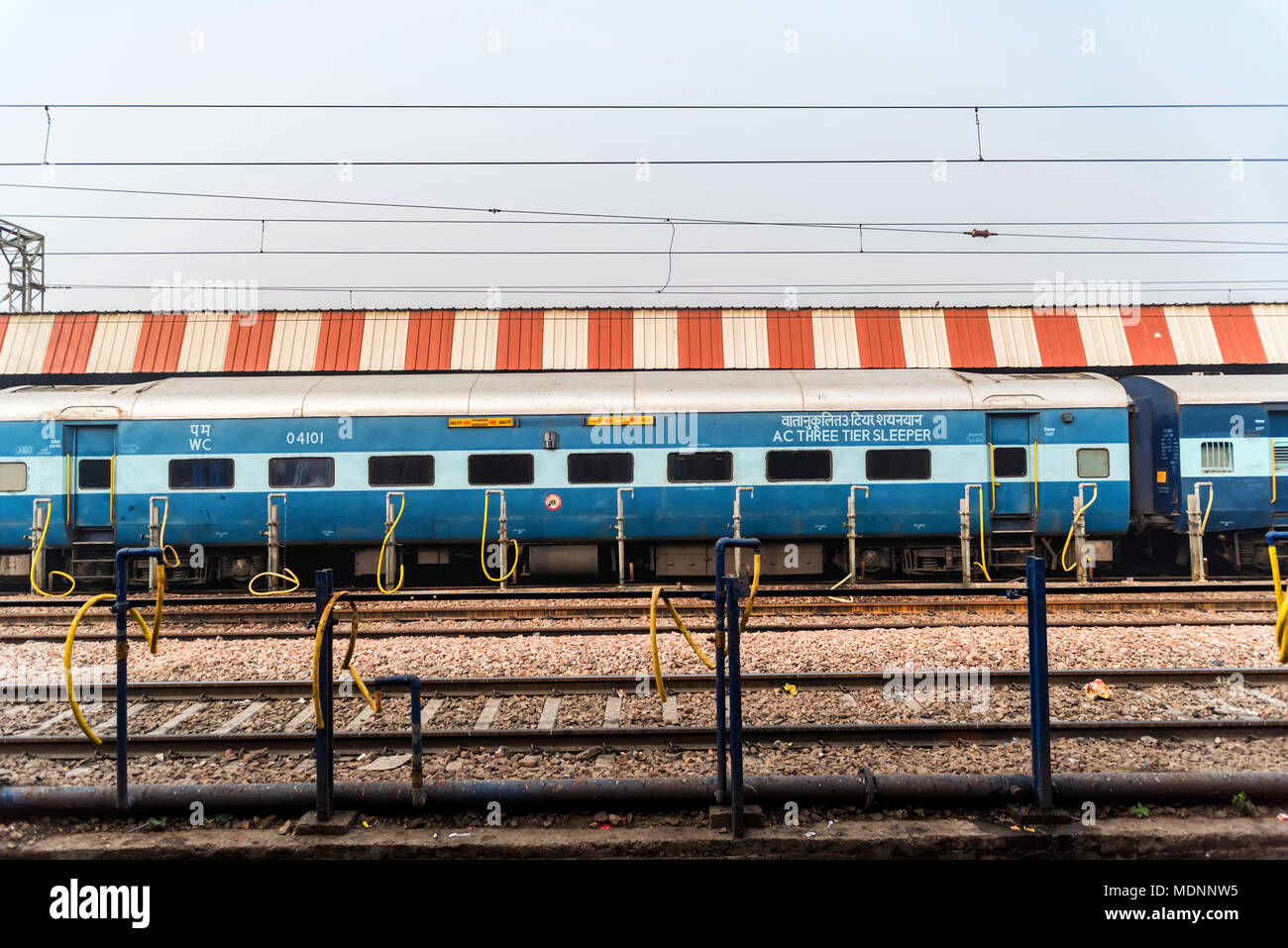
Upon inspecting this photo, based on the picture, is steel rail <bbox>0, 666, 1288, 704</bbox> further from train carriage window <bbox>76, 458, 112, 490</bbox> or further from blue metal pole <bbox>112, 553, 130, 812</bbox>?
train carriage window <bbox>76, 458, 112, 490</bbox>

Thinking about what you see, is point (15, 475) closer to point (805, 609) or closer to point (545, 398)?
point (545, 398)

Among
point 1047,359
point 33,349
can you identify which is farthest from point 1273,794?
point 33,349

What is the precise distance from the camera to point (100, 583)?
46.4 ft

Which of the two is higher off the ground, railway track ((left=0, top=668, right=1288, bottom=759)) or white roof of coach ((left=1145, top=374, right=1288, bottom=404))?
white roof of coach ((left=1145, top=374, right=1288, bottom=404))

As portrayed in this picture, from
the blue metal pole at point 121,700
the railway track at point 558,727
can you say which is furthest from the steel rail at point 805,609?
the blue metal pole at point 121,700

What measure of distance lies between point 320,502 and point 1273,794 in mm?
12587

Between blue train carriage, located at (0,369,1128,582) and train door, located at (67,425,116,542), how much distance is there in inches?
1.1

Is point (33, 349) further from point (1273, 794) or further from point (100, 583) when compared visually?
point (1273, 794)

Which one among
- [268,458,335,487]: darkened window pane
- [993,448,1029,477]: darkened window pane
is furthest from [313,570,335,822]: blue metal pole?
[993,448,1029,477]: darkened window pane

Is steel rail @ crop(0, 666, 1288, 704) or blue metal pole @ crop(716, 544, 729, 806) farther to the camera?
steel rail @ crop(0, 666, 1288, 704)

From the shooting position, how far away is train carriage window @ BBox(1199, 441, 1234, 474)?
1298 centimetres

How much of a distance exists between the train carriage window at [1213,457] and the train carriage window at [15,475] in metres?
19.9

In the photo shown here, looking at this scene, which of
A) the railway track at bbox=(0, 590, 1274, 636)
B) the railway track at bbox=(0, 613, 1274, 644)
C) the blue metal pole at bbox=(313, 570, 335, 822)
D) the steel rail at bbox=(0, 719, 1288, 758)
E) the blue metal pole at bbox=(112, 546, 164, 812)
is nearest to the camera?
the blue metal pole at bbox=(313, 570, 335, 822)

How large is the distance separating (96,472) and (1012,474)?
1553 centimetres
